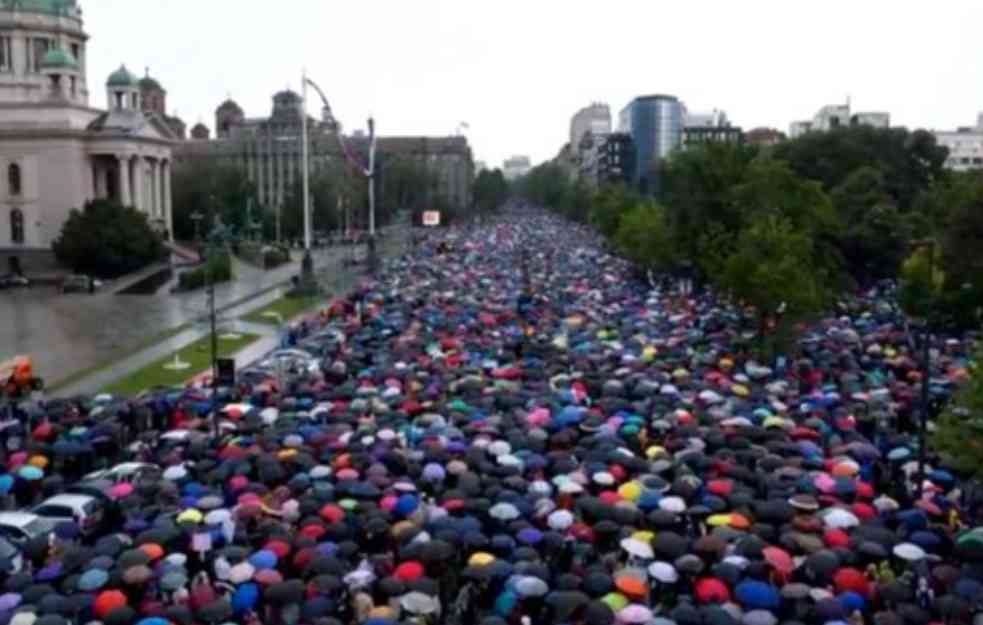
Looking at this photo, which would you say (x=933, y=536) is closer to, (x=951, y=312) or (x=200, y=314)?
(x=951, y=312)

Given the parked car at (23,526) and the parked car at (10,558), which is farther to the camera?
the parked car at (23,526)

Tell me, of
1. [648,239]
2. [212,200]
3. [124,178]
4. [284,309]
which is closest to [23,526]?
[284,309]

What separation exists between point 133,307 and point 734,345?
31524mm

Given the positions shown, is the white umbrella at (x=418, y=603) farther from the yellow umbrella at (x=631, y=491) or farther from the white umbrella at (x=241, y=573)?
the yellow umbrella at (x=631, y=491)

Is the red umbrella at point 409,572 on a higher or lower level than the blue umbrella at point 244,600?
higher

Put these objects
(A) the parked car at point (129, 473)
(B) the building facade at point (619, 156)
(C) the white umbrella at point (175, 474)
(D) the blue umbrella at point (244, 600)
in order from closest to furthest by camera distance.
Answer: (D) the blue umbrella at point (244, 600) < (C) the white umbrella at point (175, 474) < (A) the parked car at point (129, 473) < (B) the building facade at point (619, 156)

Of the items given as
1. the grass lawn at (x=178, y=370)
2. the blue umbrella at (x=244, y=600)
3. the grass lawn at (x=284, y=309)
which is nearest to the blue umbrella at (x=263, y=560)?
the blue umbrella at (x=244, y=600)

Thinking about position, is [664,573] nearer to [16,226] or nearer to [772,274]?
[772,274]

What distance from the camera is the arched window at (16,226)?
7500cm

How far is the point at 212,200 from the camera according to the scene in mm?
93188

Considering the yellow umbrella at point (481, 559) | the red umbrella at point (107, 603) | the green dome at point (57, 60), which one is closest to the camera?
the red umbrella at point (107, 603)

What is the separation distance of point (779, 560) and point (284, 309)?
Answer: 131ft

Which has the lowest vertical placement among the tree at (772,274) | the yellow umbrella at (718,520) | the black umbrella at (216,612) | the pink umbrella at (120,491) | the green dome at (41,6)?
the black umbrella at (216,612)

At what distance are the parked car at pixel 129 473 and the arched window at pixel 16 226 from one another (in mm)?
58955
